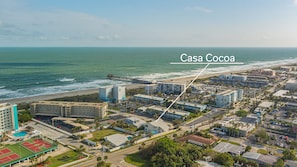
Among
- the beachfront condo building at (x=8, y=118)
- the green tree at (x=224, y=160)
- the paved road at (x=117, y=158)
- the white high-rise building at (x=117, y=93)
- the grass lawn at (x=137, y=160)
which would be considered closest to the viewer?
the green tree at (x=224, y=160)

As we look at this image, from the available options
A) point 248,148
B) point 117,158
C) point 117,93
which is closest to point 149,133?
point 117,158

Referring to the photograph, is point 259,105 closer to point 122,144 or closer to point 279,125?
point 279,125

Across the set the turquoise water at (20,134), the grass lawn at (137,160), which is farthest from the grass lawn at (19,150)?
the grass lawn at (137,160)

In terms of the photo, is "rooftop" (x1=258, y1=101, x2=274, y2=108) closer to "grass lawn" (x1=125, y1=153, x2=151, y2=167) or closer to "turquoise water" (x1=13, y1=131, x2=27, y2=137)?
"grass lawn" (x1=125, y1=153, x2=151, y2=167)

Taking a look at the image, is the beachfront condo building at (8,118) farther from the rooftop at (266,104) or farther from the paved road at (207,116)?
the rooftop at (266,104)

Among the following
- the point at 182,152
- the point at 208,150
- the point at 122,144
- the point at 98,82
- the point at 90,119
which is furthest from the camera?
the point at 98,82

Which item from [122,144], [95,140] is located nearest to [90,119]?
[95,140]
